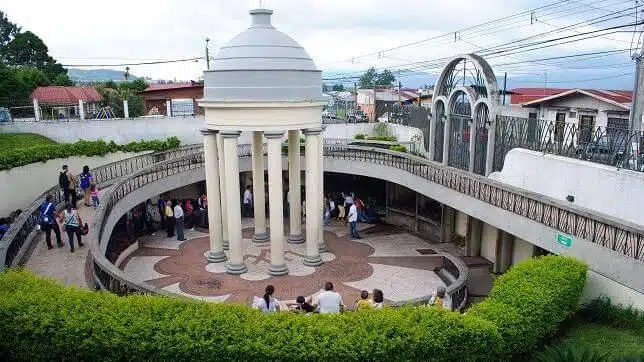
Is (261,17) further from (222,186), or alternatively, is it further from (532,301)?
(532,301)

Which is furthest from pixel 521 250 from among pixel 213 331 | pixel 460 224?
pixel 213 331

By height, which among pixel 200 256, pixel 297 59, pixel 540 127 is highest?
pixel 297 59

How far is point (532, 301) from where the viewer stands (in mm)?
10102

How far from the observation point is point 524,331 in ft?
31.7

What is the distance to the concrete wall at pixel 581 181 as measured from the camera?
13477 millimetres

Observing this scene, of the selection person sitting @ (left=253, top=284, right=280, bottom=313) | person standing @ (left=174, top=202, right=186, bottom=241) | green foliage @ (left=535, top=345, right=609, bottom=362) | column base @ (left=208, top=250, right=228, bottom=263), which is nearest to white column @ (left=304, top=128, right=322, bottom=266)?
column base @ (left=208, top=250, right=228, bottom=263)

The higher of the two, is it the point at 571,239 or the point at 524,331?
the point at 571,239

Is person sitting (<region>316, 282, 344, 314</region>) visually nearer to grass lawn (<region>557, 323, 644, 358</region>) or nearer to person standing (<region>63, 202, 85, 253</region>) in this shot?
grass lawn (<region>557, 323, 644, 358</region>)

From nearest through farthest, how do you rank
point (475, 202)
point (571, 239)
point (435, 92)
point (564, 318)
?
point (564, 318) < point (571, 239) < point (475, 202) < point (435, 92)

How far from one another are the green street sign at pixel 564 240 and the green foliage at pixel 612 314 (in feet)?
5.33

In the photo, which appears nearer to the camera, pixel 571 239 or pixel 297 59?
pixel 571 239

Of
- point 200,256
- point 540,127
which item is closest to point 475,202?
point 540,127

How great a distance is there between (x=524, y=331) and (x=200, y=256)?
14.1m

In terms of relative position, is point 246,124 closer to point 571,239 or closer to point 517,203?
point 517,203
